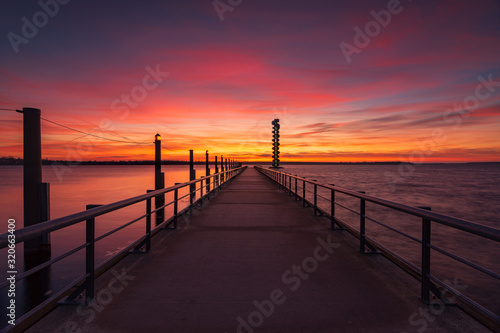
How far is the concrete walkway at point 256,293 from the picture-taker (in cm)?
279

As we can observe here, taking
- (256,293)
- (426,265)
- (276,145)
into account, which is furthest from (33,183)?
(276,145)

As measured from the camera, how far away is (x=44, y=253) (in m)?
6.93

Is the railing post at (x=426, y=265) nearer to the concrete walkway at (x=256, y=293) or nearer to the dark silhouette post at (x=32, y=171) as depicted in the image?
the concrete walkway at (x=256, y=293)

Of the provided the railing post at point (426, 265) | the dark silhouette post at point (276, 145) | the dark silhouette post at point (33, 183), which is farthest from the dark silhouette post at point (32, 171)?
the dark silhouette post at point (276, 145)

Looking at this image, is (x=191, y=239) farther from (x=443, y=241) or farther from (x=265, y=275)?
(x=443, y=241)

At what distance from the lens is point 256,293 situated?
11.3ft

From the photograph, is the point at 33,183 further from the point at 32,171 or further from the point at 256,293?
the point at 256,293

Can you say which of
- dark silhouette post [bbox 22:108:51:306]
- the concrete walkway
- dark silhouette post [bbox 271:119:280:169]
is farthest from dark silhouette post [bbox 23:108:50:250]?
dark silhouette post [bbox 271:119:280:169]

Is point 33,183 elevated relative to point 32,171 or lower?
lower

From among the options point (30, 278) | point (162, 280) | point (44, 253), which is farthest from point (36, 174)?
point (162, 280)

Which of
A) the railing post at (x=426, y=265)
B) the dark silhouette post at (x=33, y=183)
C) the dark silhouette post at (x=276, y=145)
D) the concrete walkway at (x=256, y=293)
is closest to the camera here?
the concrete walkway at (x=256, y=293)

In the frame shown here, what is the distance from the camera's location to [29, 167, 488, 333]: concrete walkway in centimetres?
279

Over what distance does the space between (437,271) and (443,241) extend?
526cm

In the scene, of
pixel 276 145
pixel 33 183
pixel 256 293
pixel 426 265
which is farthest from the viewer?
pixel 276 145
